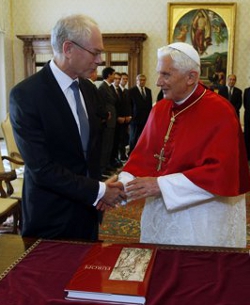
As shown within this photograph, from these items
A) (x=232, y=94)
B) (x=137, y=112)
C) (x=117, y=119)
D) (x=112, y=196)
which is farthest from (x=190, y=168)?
(x=232, y=94)

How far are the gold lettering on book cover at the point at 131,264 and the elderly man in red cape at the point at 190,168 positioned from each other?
2.05 ft

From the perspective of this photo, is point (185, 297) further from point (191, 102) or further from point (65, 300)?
point (191, 102)

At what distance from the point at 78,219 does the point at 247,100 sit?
7752 mm

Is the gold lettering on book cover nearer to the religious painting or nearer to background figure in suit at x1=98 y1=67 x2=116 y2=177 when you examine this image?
background figure in suit at x1=98 y1=67 x2=116 y2=177

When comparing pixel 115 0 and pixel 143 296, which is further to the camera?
pixel 115 0

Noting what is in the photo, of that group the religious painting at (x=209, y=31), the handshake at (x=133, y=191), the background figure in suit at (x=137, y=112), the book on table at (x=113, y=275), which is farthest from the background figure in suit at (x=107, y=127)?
the book on table at (x=113, y=275)

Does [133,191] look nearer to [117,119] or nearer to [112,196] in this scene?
[112,196]

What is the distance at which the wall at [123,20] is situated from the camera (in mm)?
10773

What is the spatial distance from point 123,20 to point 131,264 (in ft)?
34.9

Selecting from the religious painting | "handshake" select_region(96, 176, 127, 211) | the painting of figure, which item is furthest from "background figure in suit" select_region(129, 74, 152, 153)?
"handshake" select_region(96, 176, 127, 211)

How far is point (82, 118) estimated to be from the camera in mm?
2020

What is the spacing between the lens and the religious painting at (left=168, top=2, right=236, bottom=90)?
10.6 meters

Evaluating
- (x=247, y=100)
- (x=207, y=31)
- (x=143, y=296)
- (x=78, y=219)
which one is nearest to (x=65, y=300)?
(x=143, y=296)

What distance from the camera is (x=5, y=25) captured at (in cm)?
1135
